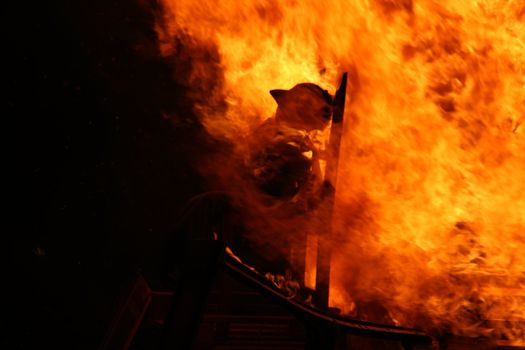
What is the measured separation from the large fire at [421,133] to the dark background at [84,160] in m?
2.20

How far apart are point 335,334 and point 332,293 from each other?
94.8 inches

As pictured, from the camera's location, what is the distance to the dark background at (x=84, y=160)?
6.01 meters

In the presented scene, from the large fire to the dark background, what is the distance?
2204mm

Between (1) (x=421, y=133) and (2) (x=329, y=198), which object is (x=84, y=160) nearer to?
(2) (x=329, y=198)

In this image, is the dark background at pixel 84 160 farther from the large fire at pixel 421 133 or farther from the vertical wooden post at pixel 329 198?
the vertical wooden post at pixel 329 198

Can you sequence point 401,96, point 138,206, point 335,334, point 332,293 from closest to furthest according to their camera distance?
1. point 335,334
2. point 401,96
3. point 332,293
4. point 138,206

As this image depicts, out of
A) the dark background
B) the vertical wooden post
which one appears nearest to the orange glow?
the vertical wooden post

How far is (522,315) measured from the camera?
3738mm

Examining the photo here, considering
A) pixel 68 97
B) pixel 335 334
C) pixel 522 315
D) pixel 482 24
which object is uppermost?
pixel 68 97

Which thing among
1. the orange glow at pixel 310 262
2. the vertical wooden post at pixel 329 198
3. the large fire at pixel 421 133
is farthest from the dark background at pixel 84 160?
the vertical wooden post at pixel 329 198

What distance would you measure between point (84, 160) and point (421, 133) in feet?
16.4

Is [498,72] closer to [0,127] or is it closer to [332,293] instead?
[332,293]

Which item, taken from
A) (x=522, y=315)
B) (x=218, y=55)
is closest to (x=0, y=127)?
(x=218, y=55)

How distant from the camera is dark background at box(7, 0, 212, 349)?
601cm
